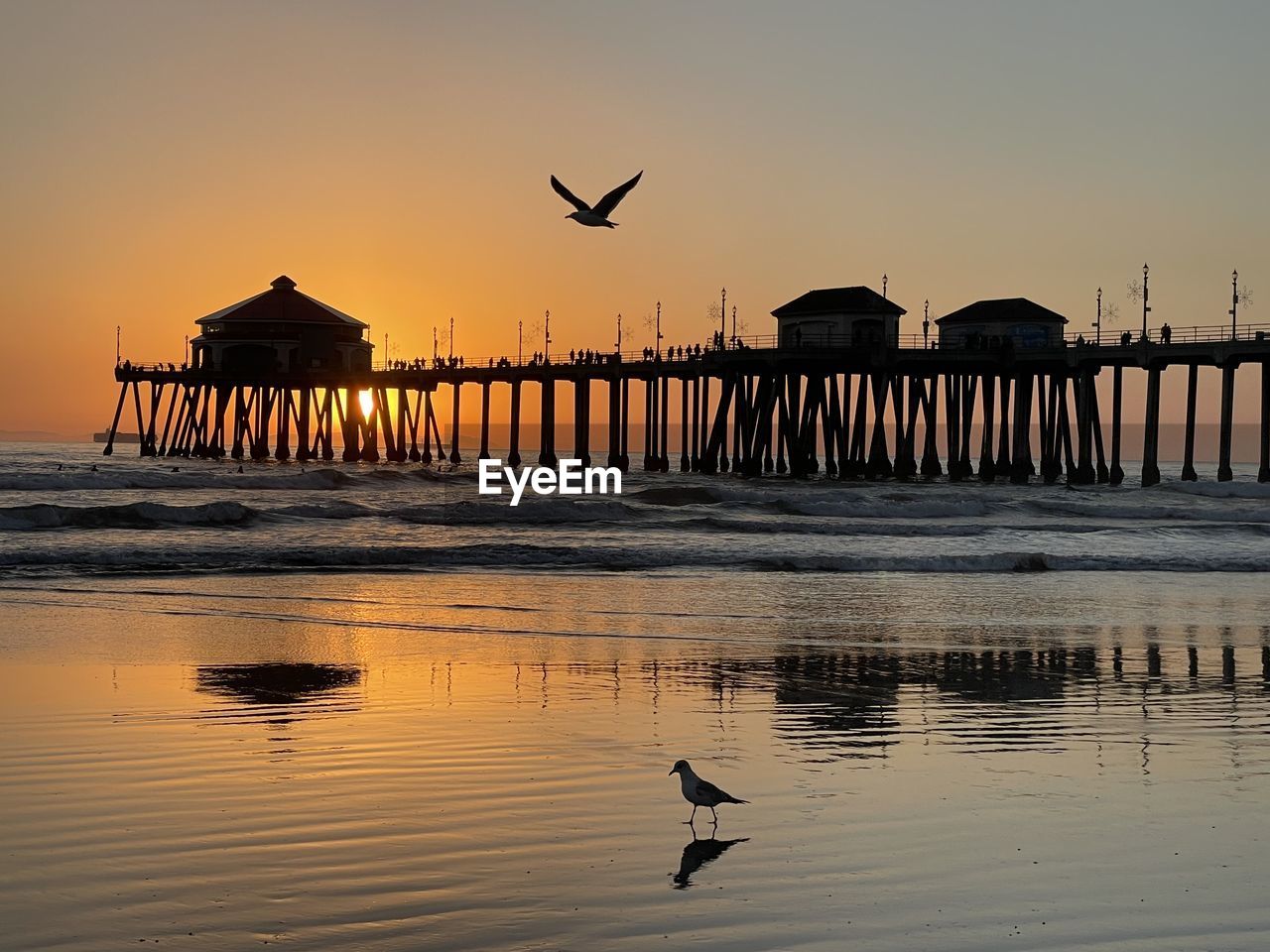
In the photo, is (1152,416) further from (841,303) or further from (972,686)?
(972,686)

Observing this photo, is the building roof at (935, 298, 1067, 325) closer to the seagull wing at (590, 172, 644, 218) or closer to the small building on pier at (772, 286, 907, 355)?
the small building on pier at (772, 286, 907, 355)

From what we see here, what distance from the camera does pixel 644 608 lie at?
19.0 m

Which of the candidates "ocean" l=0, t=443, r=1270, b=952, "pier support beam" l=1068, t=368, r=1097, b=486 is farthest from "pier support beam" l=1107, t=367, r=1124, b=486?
"ocean" l=0, t=443, r=1270, b=952

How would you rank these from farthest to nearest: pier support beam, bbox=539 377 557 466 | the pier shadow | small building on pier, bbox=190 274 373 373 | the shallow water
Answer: small building on pier, bbox=190 274 373 373
pier support beam, bbox=539 377 557 466
the pier shadow
the shallow water

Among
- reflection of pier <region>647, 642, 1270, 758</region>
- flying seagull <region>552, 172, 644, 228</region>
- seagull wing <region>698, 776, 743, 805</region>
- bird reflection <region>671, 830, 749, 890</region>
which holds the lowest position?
reflection of pier <region>647, 642, 1270, 758</region>

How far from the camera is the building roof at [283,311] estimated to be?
97.1 meters

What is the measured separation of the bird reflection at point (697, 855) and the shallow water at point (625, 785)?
2cm

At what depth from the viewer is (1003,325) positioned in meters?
66.7

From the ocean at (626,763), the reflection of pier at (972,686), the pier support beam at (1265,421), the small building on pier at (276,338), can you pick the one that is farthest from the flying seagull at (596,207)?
the small building on pier at (276,338)

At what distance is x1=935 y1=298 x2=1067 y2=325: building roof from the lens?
6675cm

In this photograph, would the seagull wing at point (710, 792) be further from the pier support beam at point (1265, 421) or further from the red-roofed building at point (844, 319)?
the red-roofed building at point (844, 319)

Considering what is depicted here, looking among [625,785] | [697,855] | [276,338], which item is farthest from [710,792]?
[276,338]

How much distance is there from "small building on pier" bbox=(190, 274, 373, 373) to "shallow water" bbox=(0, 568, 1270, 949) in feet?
268

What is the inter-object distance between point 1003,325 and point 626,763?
198ft
